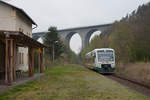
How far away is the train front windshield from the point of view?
2107 cm

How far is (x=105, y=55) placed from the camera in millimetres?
21203

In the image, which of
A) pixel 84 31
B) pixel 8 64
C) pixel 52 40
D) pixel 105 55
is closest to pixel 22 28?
pixel 105 55

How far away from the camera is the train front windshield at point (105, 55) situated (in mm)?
21072

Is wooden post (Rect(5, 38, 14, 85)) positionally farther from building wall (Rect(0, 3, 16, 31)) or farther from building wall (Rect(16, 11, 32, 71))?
building wall (Rect(16, 11, 32, 71))

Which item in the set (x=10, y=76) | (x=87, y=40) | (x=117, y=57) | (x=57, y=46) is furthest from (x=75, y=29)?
(x=10, y=76)

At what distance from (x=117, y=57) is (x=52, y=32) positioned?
21990 mm

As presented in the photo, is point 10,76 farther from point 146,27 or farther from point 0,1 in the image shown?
point 146,27

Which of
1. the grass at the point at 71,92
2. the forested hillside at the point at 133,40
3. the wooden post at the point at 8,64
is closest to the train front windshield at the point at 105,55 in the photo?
the forested hillside at the point at 133,40

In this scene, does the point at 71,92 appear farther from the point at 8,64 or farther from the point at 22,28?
the point at 22,28

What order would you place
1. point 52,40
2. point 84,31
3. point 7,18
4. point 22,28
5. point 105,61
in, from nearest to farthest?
point 7,18, point 105,61, point 22,28, point 52,40, point 84,31

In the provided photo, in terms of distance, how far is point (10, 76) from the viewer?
11773mm

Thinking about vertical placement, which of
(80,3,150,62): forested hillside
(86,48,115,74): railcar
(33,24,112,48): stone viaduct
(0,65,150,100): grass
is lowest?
(0,65,150,100): grass

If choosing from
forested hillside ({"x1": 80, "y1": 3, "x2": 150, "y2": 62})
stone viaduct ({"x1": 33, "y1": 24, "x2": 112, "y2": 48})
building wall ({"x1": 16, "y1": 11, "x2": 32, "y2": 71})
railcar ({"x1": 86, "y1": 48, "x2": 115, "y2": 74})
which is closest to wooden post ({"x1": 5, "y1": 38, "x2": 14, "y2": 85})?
building wall ({"x1": 16, "y1": 11, "x2": 32, "y2": 71})

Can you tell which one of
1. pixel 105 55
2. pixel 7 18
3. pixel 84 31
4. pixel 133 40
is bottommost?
pixel 105 55
